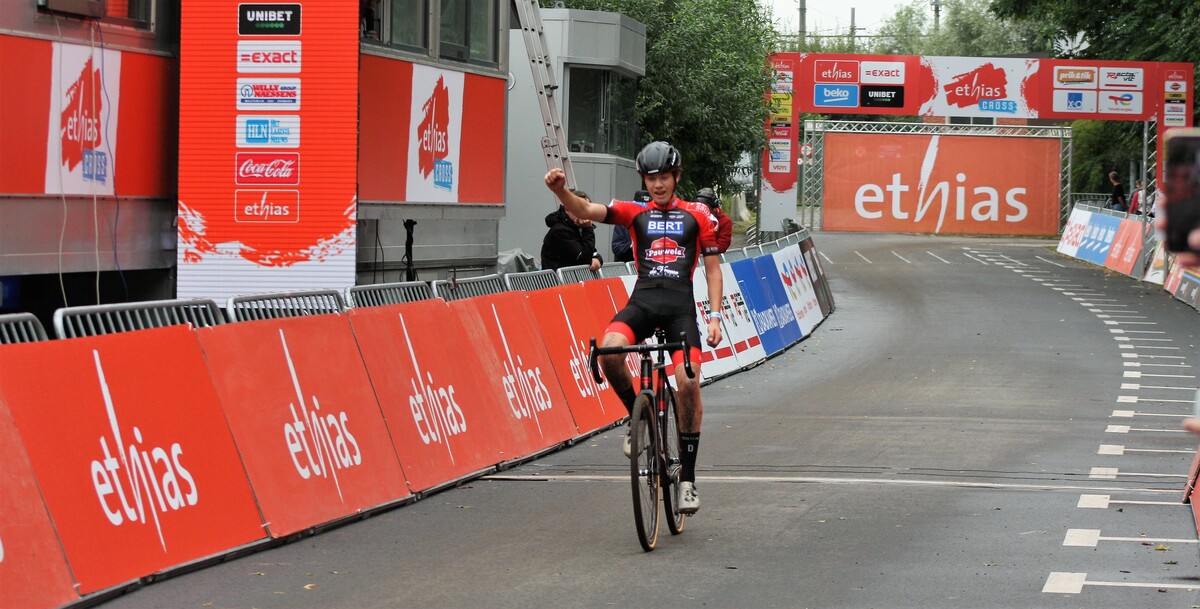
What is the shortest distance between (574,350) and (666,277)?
→ 4.53 m

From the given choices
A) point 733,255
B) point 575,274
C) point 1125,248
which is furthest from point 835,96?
point 575,274

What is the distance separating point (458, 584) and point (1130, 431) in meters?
7.64

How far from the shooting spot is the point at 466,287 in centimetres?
1147

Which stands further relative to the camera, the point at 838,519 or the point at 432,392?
the point at 432,392

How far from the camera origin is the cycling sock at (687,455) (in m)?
8.14

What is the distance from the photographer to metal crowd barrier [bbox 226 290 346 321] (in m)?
8.17

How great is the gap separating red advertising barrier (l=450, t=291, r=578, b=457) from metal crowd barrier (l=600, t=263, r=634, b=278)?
3263 millimetres

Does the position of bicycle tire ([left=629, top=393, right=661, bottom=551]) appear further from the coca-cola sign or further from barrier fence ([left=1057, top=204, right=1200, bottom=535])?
barrier fence ([left=1057, top=204, right=1200, bottom=535])

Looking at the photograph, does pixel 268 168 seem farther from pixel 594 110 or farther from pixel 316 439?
pixel 594 110

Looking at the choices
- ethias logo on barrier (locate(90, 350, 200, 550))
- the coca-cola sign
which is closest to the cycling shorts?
ethias logo on barrier (locate(90, 350, 200, 550))

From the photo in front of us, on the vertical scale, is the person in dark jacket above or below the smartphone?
below

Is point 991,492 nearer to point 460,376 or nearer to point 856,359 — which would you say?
point 460,376

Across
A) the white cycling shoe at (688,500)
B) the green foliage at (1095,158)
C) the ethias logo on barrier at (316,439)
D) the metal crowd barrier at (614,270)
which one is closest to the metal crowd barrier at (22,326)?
the ethias logo on barrier at (316,439)

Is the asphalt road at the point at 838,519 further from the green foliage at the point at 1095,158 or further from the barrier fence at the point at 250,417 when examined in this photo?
the green foliage at the point at 1095,158
